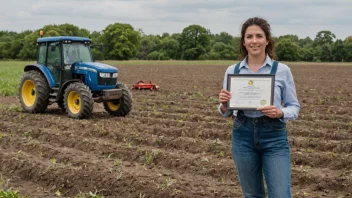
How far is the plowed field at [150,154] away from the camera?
560 centimetres

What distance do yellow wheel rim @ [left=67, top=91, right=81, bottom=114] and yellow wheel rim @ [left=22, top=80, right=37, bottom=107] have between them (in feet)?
5.20

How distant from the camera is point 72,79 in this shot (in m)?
10.7

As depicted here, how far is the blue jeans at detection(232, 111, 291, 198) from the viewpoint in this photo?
128 inches

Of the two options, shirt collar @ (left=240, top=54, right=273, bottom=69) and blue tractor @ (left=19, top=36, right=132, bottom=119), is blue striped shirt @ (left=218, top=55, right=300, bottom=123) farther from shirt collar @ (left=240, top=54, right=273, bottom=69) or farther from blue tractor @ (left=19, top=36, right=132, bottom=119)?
blue tractor @ (left=19, top=36, right=132, bottom=119)

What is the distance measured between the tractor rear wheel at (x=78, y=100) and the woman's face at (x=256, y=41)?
714 cm

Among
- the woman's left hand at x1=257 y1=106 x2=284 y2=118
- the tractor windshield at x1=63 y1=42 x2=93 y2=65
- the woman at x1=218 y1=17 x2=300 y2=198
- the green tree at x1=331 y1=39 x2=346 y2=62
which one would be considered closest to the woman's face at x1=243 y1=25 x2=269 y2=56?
the woman at x1=218 y1=17 x2=300 y2=198

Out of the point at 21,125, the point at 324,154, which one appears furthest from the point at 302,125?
the point at 21,125

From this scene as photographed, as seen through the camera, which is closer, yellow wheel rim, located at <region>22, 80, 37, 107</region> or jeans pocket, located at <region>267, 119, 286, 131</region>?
jeans pocket, located at <region>267, 119, 286, 131</region>

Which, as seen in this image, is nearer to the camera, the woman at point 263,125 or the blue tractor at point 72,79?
the woman at point 263,125

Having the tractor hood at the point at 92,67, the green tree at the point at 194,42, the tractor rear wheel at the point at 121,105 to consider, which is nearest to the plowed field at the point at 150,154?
the tractor rear wheel at the point at 121,105

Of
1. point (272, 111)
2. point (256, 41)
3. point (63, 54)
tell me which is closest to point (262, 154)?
point (272, 111)

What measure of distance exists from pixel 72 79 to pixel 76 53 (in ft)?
2.27

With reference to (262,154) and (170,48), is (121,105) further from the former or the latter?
(170,48)

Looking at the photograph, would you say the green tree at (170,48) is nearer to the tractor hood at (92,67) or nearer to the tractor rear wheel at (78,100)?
the tractor hood at (92,67)
